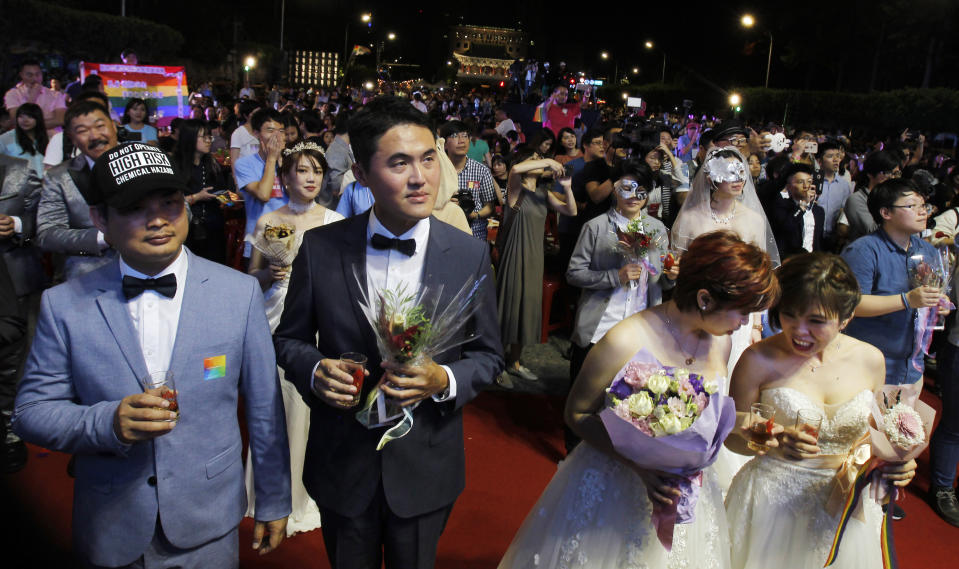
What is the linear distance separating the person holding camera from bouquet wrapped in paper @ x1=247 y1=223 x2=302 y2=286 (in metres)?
2.73

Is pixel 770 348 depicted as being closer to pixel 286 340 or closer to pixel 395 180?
pixel 395 180

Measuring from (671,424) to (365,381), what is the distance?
3.29ft

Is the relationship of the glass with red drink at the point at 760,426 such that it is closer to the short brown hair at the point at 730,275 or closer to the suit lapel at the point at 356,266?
the short brown hair at the point at 730,275

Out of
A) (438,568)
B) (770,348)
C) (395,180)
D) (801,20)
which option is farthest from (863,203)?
(801,20)

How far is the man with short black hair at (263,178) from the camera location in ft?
16.9

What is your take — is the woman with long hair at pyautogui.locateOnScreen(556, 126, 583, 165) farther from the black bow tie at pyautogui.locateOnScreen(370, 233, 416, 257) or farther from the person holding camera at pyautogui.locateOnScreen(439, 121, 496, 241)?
the black bow tie at pyautogui.locateOnScreen(370, 233, 416, 257)

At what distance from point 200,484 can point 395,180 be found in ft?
3.74

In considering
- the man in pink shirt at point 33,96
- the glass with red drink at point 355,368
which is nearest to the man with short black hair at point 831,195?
the glass with red drink at point 355,368

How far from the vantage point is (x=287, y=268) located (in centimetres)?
376

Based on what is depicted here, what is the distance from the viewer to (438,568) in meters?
3.69

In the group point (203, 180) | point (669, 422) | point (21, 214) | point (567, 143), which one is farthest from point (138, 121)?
point (669, 422)

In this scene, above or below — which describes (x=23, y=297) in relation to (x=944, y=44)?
below

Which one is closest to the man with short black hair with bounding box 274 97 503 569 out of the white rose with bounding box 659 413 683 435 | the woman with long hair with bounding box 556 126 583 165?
the white rose with bounding box 659 413 683 435

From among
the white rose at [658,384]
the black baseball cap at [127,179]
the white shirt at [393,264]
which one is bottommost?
the white rose at [658,384]
